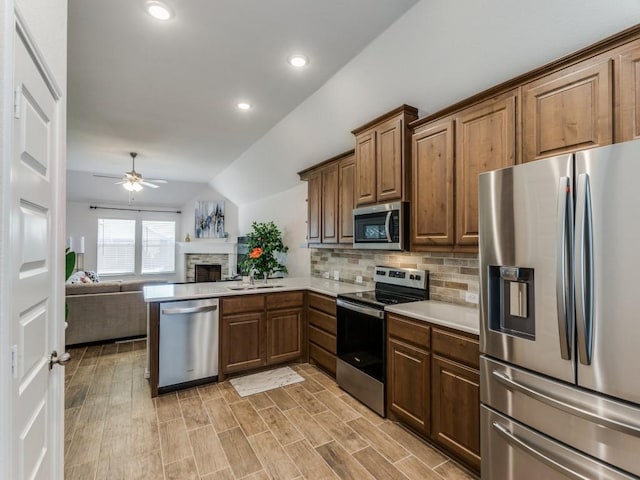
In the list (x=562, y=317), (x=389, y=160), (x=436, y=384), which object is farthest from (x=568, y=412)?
(x=389, y=160)

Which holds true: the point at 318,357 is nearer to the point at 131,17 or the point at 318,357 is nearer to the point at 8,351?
the point at 8,351

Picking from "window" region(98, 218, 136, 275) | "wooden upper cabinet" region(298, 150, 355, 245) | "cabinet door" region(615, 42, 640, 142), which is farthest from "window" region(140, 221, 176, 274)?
"cabinet door" region(615, 42, 640, 142)

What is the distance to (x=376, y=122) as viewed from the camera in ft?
9.47

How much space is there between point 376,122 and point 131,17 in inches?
80.5

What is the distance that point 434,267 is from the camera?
279cm

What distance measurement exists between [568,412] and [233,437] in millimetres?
2107

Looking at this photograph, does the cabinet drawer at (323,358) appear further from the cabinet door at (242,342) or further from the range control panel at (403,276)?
the range control panel at (403,276)

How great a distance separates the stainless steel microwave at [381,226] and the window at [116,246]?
7885 mm

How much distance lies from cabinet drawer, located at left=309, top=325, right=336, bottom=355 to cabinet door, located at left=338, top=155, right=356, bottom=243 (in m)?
1.03

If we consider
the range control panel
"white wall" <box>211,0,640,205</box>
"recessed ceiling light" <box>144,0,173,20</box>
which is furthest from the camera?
the range control panel

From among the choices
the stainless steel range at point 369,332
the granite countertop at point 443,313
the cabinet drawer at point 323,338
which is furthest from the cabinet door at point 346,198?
the granite countertop at point 443,313

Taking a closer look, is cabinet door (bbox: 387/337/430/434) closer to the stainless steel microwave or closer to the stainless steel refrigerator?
the stainless steel refrigerator

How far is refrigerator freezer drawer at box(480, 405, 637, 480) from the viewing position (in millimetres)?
1264

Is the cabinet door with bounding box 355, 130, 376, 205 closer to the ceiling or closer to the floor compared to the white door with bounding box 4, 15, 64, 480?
closer to the ceiling
